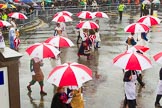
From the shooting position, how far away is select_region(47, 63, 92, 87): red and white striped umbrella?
8609mm

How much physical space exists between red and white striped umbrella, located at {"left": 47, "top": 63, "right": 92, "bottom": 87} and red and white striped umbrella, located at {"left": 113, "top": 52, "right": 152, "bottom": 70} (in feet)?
4.14

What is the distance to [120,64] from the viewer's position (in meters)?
9.99

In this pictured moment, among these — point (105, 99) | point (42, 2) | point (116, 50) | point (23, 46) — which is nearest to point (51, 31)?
point (23, 46)

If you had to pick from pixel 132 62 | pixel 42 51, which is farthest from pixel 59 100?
Result: pixel 42 51

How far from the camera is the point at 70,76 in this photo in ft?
28.6

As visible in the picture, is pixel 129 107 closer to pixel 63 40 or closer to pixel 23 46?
pixel 63 40

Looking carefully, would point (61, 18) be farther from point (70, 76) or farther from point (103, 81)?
point (70, 76)

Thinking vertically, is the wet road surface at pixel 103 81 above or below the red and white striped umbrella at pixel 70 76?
below

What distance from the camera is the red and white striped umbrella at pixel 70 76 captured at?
8.61 metres

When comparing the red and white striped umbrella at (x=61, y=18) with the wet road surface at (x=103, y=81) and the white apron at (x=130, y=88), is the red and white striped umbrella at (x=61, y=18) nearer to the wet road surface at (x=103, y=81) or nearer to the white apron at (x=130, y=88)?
the wet road surface at (x=103, y=81)

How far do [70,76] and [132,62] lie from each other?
1.96 m

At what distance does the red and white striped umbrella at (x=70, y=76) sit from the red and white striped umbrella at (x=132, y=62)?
1262 mm

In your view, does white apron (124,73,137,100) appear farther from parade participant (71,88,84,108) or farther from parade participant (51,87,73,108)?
parade participant (51,87,73,108)

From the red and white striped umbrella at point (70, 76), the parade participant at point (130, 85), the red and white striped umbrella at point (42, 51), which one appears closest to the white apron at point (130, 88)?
the parade participant at point (130, 85)
